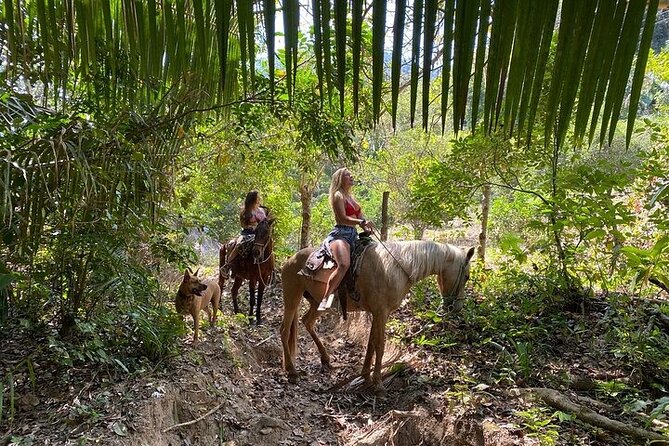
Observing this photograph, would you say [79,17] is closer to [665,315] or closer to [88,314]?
[88,314]

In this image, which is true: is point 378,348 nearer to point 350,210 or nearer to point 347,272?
point 347,272

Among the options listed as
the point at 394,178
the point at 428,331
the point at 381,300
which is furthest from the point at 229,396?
the point at 394,178

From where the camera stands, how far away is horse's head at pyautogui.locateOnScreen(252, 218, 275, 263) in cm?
563

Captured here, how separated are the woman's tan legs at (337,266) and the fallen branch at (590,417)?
1.77 meters

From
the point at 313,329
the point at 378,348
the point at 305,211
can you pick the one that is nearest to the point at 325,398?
the point at 378,348

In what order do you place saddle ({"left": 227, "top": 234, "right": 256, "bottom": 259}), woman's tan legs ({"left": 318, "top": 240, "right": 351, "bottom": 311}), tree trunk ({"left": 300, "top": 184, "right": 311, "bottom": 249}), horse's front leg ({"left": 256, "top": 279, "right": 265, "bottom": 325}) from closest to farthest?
woman's tan legs ({"left": 318, "top": 240, "right": 351, "bottom": 311}), saddle ({"left": 227, "top": 234, "right": 256, "bottom": 259}), horse's front leg ({"left": 256, "top": 279, "right": 265, "bottom": 325}), tree trunk ({"left": 300, "top": 184, "right": 311, "bottom": 249})

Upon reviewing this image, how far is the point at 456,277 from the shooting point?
418 cm

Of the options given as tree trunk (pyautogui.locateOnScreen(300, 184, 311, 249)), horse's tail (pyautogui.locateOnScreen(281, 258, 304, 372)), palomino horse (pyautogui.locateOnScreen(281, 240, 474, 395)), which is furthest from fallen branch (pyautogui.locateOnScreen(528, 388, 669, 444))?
tree trunk (pyautogui.locateOnScreen(300, 184, 311, 249))

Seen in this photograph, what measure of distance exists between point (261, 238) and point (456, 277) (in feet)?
8.50

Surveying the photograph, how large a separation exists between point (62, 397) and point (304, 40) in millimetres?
3028

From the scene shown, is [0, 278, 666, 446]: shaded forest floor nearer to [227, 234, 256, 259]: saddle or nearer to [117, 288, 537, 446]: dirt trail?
[117, 288, 537, 446]: dirt trail

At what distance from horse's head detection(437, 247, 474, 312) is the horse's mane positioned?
0.05m

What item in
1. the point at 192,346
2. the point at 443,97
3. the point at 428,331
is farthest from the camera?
the point at 428,331

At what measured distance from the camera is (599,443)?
2676 mm
